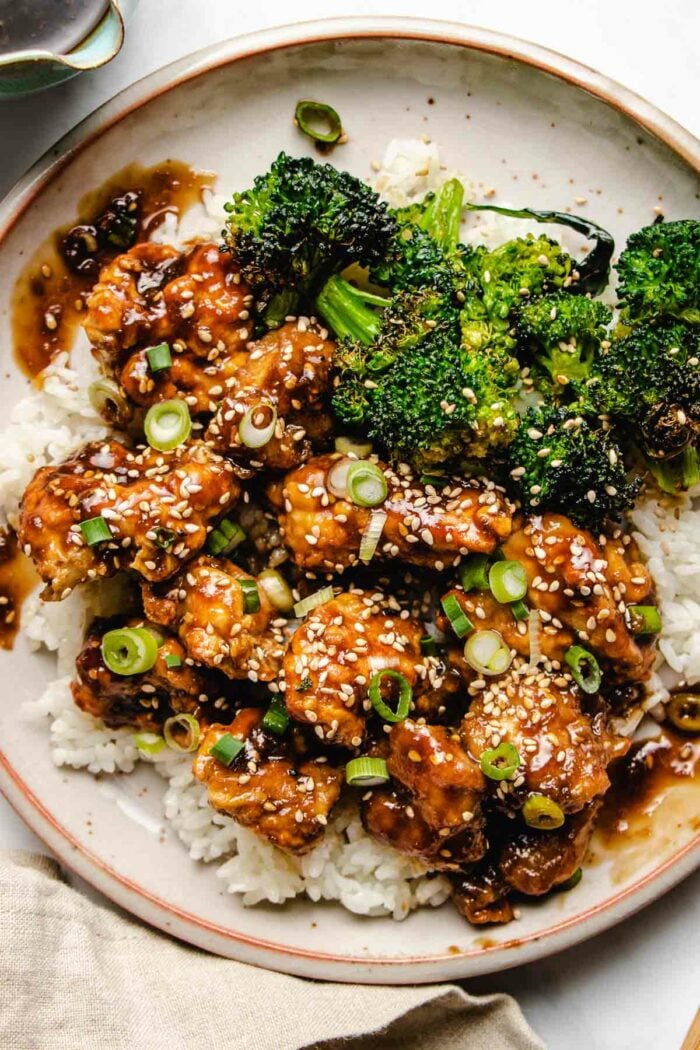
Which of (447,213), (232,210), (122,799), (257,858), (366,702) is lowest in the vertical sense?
(122,799)

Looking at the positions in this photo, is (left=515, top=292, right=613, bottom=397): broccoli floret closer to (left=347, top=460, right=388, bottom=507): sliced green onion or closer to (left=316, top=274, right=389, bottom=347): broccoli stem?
(left=316, top=274, right=389, bottom=347): broccoli stem

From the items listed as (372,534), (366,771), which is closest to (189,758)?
(366,771)

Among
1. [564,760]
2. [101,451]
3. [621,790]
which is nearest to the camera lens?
[564,760]

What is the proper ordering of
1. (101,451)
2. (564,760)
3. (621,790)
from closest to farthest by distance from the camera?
(564,760)
(101,451)
(621,790)

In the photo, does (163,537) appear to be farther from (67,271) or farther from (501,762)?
(501,762)

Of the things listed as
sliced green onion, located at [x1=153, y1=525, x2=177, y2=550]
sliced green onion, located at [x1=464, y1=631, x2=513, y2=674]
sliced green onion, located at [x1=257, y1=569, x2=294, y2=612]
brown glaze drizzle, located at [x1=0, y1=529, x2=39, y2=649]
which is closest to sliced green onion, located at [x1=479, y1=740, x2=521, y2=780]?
sliced green onion, located at [x1=464, y1=631, x2=513, y2=674]

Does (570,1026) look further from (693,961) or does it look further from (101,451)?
(101,451)

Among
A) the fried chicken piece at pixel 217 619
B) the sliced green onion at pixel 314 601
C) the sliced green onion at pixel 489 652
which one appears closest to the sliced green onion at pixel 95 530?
the fried chicken piece at pixel 217 619

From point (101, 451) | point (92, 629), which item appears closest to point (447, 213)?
point (101, 451)
